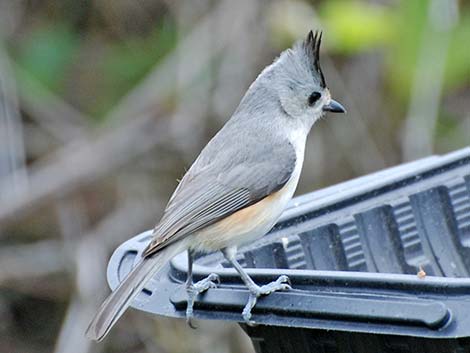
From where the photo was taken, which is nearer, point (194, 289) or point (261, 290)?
point (261, 290)

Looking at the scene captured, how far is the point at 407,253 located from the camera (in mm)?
3535

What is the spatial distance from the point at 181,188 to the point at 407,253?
0.79 m

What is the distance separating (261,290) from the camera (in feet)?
9.27

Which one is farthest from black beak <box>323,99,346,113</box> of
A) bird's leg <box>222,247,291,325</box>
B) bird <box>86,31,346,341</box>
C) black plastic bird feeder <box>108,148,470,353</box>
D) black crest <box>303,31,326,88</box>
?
bird's leg <box>222,247,291,325</box>

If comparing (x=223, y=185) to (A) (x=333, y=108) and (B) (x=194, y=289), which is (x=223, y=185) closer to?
(B) (x=194, y=289)

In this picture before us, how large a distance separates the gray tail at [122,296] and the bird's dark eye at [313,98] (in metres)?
1.02

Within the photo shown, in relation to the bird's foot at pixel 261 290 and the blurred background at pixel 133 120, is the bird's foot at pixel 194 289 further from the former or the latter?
the blurred background at pixel 133 120

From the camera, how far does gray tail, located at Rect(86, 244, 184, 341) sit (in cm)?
299

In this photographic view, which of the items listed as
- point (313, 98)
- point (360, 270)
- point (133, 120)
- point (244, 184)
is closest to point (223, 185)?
point (244, 184)

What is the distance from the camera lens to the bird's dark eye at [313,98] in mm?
3893

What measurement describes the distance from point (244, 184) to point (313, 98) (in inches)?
23.5

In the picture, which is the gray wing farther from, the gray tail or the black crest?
the black crest

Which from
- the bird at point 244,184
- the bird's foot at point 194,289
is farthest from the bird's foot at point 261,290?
the bird's foot at point 194,289

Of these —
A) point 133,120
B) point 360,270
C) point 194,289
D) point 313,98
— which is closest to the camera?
point 194,289
